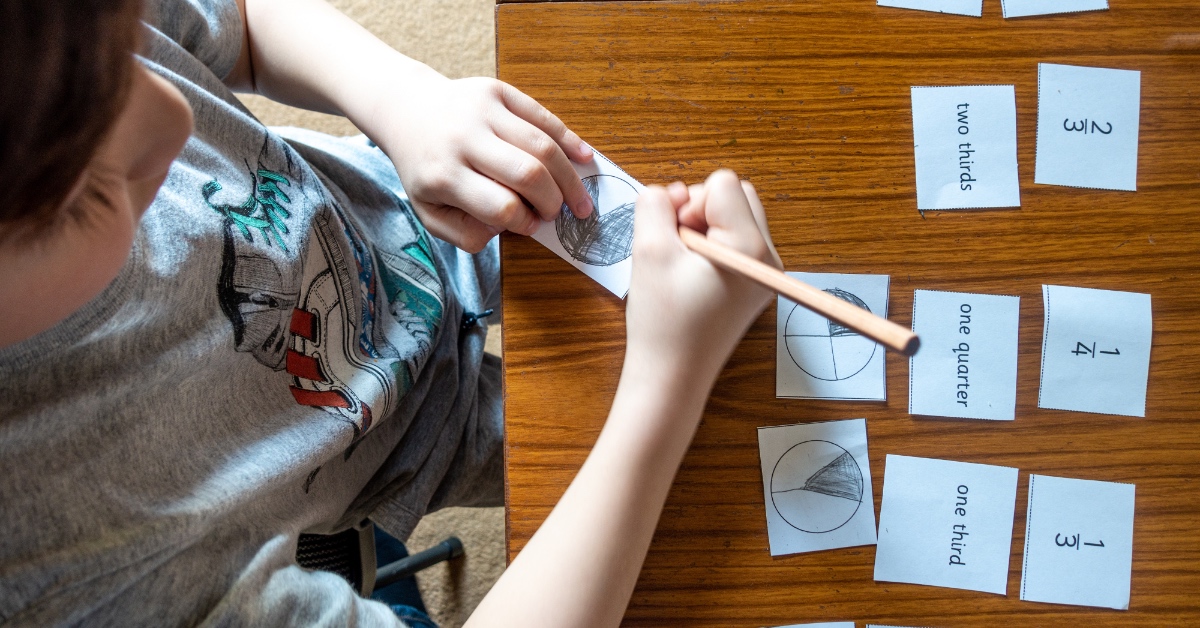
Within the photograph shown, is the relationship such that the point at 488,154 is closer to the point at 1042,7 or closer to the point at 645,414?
the point at 645,414

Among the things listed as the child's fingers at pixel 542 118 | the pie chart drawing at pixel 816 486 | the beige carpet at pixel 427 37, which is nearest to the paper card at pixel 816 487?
the pie chart drawing at pixel 816 486

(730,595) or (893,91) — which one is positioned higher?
(893,91)

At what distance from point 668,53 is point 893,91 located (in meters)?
0.16

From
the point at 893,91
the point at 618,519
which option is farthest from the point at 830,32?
the point at 618,519

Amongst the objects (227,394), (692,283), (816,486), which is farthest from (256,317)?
(816,486)

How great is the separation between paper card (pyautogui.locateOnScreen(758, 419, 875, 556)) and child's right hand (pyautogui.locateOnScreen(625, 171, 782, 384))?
0.07m

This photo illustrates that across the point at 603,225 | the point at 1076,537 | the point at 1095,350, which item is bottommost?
the point at 1076,537

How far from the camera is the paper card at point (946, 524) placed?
1.63 feet

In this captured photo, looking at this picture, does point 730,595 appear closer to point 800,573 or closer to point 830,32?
point 800,573

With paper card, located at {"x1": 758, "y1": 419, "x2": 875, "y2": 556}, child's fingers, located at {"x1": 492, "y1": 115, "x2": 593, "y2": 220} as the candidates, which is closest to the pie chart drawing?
paper card, located at {"x1": 758, "y1": 419, "x2": 875, "y2": 556}

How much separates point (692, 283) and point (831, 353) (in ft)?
0.40

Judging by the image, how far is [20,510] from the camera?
14.5 inches

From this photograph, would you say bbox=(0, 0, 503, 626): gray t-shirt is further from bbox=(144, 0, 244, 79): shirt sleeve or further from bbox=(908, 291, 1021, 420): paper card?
bbox=(908, 291, 1021, 420): paper card

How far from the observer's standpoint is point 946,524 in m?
0.50
